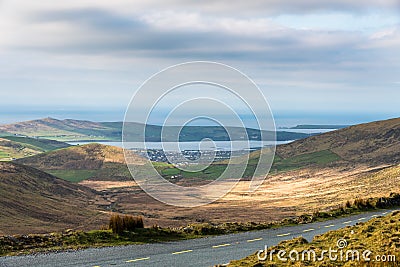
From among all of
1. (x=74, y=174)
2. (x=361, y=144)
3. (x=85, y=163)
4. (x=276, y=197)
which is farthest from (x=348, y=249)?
(x=85, y=163)

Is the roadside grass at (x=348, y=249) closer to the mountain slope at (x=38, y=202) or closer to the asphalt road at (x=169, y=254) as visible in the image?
the asphalt road at (x=169, y=254)

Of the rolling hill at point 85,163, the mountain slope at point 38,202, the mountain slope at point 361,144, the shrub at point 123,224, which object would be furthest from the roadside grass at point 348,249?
the rolling hill at point 85,163

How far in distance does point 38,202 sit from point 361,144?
Answer: 89.0 metres

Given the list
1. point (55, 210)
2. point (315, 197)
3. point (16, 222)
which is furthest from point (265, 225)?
point (315, 197)

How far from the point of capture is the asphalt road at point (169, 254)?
727 inches

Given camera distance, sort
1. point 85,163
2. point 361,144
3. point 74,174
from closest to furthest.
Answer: point 361,144, point 74,174, point 85,163

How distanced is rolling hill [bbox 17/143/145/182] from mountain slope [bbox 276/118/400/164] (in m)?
49.6

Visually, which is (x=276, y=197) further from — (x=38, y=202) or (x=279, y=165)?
(x=279, y=165)

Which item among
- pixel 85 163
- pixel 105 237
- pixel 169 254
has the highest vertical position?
Answer: pixel 105 237

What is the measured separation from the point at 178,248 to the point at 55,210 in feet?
181

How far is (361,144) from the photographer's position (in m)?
135

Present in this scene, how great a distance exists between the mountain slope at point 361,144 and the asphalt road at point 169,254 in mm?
95317

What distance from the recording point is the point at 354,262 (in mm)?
15680

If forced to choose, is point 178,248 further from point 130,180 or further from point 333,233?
point 130,180
